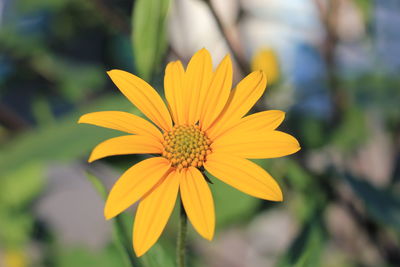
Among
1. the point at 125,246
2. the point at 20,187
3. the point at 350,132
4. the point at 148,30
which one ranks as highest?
the point at 148,30

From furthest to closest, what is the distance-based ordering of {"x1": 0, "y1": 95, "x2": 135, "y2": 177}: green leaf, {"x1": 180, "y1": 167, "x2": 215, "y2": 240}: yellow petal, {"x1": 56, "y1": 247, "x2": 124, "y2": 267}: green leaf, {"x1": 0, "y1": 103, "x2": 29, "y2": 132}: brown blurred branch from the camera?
{"x1": 56, "y1": 247, "x2": 124, "y2": 267}: green leaf
{"x1": 0, "y1": 103, "x2": 29, "y2": 132}: brown blurred branch
{"x1": 0, "y1": 95, "x2": 135, "y2": 177}: green leaf
{"x1": 180, "y1": 167, "x2": 215, "y2": 240}: yellow petal

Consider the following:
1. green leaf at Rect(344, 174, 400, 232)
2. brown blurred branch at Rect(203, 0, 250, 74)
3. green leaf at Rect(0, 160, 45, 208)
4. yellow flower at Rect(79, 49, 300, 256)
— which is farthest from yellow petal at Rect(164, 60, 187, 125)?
green leaf at Rect(0, 160, 45, 208)

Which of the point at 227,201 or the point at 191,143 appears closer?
the point at 191,143

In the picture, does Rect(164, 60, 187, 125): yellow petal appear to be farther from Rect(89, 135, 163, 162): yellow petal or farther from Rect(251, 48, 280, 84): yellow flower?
Rect(251, 48, 280, 84): yellow flower

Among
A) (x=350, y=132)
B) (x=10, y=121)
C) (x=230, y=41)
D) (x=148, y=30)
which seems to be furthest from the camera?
(x=350, y=132)

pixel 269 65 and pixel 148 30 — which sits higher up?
pixel 148 30

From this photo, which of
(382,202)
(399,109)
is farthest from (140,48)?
(399,109)

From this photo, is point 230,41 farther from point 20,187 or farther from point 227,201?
point 20,187

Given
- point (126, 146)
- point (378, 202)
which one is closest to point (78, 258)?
point (378, 202)
